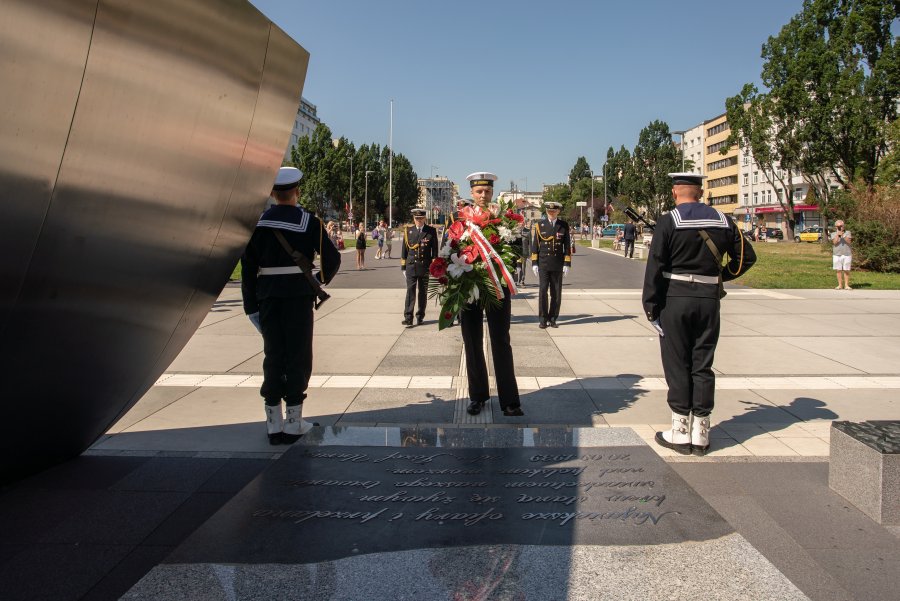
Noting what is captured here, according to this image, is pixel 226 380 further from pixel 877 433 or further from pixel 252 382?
pixel 877 433

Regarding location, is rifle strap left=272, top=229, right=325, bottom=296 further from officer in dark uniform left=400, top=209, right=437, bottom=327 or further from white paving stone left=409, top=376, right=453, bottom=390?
officer in dark uniform left=400, top=209, right=437, bottom=327

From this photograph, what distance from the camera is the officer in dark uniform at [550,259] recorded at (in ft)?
35.7

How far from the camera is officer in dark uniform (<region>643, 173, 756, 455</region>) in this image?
468 centimetres

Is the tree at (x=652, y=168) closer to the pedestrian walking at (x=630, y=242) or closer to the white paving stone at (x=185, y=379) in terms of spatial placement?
the pedestrian walking at (x=630, y=242)

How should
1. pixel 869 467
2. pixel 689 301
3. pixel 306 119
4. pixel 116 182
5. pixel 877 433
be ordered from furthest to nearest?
pixel 306 119 → pixel 689 301 → pixel 877 433 → pixel 869 467 → pixel 116 182

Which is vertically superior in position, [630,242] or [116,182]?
[116,182]

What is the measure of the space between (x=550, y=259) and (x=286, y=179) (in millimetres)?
6725

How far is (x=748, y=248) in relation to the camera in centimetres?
492

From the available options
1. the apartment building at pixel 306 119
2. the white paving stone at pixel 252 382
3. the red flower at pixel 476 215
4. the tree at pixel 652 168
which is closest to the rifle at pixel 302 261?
the red flower at pixel 476 215

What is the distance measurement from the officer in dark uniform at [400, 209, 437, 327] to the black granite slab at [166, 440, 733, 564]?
7.23m

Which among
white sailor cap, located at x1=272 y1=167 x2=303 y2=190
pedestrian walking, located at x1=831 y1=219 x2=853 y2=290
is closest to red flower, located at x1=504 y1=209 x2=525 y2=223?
white sailor cap, located at x1=272 y1=167 x2=303 y2=190

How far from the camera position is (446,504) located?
327 centimetres

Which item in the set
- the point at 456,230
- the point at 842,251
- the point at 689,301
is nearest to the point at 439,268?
the point at 456,230

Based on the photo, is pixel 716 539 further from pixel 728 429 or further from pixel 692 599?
pixel 728 429
